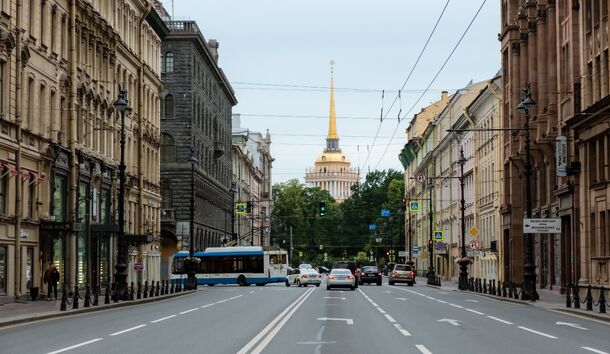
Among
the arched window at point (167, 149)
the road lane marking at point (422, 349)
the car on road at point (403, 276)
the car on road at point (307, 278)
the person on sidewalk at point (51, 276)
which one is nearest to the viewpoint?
the road lane marking at point (422, 349)

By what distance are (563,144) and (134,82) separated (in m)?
28.9

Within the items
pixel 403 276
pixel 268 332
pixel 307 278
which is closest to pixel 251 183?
pixel 403 276

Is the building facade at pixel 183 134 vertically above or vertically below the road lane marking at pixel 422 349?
above

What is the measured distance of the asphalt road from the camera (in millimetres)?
18703

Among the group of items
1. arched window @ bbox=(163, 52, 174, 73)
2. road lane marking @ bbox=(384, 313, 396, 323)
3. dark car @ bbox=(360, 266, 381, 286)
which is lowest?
dark car @ bbox=(360, 266, 381, 286)

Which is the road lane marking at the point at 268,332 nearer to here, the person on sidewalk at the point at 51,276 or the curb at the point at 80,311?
the curb at the point at 80,311

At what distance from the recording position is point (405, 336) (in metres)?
21.7

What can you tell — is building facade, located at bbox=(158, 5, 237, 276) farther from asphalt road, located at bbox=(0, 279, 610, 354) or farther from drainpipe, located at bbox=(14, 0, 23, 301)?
asphalt road, located at bbox=(0, 279, 610, 354)

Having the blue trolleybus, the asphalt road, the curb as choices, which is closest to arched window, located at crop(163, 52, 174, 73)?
the blue trolleybus

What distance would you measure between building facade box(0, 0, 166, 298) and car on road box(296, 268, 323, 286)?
45.5 feet

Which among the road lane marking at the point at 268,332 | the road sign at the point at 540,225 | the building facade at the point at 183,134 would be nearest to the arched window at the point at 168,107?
the building facade at the point at 183,134

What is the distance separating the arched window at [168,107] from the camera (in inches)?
3548

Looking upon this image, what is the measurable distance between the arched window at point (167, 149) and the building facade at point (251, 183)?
1129 centimetres

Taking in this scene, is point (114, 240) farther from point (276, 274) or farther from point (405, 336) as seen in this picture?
point (405, 336)
